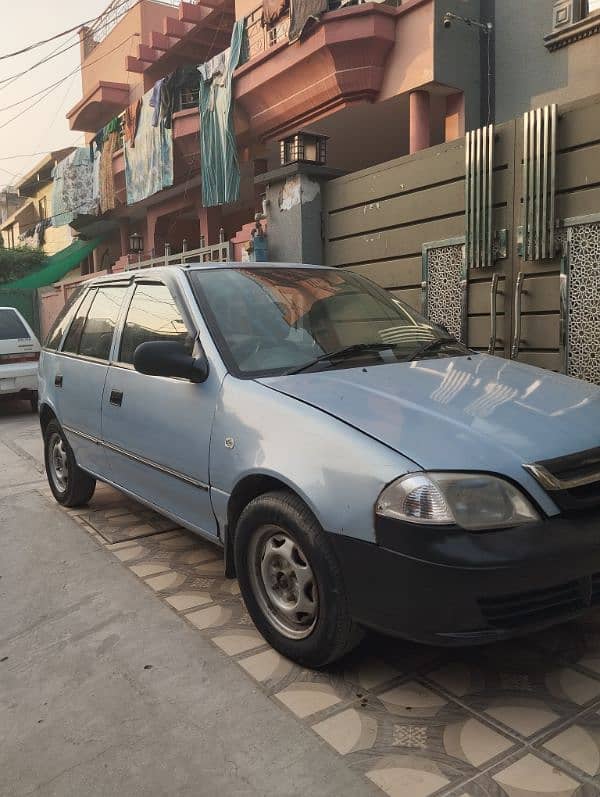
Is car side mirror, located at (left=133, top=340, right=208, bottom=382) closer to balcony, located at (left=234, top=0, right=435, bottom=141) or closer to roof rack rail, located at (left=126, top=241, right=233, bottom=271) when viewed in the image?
roof rack rail, located at (left=126, top=241, right=233, bottom=271)

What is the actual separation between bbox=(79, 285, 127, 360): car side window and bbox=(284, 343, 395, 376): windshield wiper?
1.56 m

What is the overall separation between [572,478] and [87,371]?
299 cm

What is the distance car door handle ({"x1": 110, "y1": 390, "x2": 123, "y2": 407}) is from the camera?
11.9 ft

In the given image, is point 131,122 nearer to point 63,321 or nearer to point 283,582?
point 63,321

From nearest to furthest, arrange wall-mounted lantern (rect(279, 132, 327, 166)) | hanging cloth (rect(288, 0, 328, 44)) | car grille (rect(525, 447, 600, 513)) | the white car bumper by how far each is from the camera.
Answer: car grille (rect(525, 447, 600, 513)) < wall-mounted lantern (rect(279, 132, 327, 166)) < the white car bumper < hanging cloth (rect(288, 0, 328, 44))

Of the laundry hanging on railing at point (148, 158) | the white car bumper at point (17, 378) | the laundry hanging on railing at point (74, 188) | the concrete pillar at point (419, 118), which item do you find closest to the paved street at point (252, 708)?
the white car bumper at point (17, 378)

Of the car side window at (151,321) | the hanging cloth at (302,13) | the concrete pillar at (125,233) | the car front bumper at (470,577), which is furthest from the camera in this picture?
the concrete pillar at (125,233)

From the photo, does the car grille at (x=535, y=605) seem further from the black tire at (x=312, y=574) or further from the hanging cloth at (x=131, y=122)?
the hanging cloth at (x=131, y=122)

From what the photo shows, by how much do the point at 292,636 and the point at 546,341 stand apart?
A: 421 centimetres

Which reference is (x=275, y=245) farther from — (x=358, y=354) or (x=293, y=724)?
(x=293, y=724)

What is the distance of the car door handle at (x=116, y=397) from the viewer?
3.62m

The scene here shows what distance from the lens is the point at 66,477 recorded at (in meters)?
4.76

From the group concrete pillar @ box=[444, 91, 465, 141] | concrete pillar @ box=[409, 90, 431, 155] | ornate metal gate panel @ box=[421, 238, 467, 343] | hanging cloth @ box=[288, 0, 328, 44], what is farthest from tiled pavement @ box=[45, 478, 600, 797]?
hanging cloth @ box=[288, 0, 328, 44]

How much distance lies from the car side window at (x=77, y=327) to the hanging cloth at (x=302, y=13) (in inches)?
306
